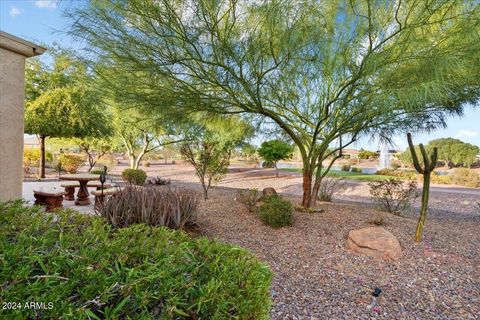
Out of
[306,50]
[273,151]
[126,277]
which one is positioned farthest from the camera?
[273,151]

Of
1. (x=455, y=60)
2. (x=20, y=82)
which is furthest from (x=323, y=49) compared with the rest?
(x=20, y=82)

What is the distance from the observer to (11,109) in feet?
10.6

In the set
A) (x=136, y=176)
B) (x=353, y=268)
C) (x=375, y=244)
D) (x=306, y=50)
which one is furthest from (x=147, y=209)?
(x=136, y=176)

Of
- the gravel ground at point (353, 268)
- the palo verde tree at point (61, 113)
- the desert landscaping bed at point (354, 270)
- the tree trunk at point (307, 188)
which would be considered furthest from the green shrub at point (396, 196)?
the palo verde tree at point (61, 113)

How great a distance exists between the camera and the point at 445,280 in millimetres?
3674

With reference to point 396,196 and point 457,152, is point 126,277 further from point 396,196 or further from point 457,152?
point 457,152

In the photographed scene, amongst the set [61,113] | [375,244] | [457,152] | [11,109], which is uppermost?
[61,113]

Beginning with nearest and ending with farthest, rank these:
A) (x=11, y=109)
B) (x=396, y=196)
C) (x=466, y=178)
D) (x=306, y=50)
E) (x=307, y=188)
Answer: (x=11, y=109), (x=306, y=50), (x=307, y=188), (x=396, y=196), (x=466, y=178)

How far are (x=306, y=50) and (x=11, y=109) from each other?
4.49 meters

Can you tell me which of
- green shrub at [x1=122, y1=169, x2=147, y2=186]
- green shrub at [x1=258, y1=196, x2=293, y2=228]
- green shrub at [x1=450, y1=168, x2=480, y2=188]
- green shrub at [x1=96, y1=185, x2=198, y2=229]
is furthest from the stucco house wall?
green shrub at [x1=450, y1=168, x2=480, y2=188]

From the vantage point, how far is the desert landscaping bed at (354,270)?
9.78 feet

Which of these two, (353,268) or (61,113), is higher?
(61,113)

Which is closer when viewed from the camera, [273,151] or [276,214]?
[276,214]

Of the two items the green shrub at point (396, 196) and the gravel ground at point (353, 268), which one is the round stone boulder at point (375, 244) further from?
the green shrub at point (396, 196)
